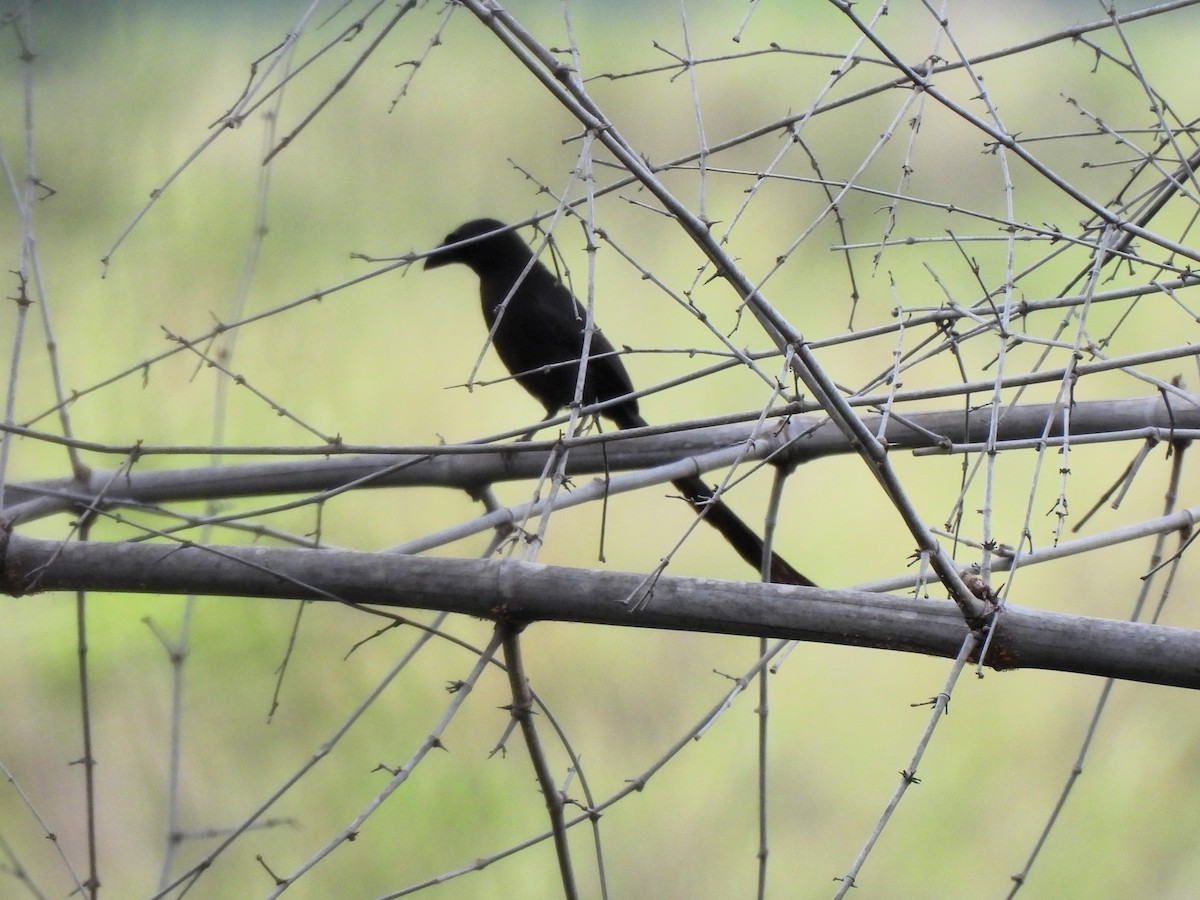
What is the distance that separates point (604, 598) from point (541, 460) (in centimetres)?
50

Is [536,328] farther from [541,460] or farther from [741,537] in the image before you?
[741,537]

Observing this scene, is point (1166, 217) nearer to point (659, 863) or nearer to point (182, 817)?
point (659, 863)

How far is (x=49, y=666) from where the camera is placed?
4.49 feet

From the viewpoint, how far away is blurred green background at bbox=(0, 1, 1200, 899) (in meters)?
1.35

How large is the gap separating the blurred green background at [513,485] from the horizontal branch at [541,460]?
0.77 feet

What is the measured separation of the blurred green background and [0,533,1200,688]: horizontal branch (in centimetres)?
55

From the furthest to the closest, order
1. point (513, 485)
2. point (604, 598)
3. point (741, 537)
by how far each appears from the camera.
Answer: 1. point (513, 485)
2. point (741, 537)
3. point (604, 598)

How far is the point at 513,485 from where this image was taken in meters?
1.51

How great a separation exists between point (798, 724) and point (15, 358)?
3.27 ft

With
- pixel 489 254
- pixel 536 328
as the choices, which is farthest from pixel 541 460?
pixel 489 254

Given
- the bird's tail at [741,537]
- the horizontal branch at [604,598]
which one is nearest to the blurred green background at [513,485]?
the bird's tail at [741,537]

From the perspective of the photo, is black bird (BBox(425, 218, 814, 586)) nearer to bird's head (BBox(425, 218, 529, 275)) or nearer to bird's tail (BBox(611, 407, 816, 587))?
bird's head (BBox(425, 218, 529, 275))

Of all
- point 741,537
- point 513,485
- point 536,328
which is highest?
point 536,328

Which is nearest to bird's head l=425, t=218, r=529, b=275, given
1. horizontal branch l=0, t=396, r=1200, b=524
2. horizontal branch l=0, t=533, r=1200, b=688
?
horizontal branch l=0, t=396, r=1200, b=524
